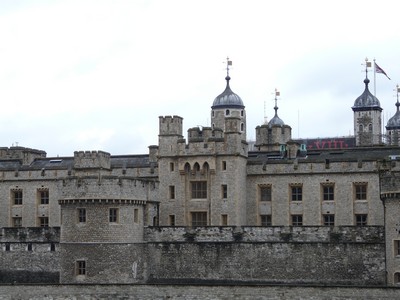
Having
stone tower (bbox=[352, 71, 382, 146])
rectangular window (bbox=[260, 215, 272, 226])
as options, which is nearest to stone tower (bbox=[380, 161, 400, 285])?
rectangular window (bbox=[260, 215, 272, 226])

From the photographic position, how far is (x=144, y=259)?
5709cm

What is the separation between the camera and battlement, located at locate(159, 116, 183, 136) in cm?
6519

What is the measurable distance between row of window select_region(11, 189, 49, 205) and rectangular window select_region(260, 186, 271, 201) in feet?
52.9

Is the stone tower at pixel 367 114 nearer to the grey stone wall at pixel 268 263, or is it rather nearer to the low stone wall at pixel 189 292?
the grey stone wall at pixel 268 263

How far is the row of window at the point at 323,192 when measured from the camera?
203 ft

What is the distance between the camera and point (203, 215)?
6431 centimetres

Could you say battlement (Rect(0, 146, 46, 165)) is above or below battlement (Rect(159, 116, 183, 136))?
below

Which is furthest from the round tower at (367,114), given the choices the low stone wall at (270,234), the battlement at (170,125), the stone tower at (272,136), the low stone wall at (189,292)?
the low stone wall at (189,292)

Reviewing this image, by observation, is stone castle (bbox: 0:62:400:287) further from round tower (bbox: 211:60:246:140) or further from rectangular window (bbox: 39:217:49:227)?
round tower (bbox: 211:60:246:140)

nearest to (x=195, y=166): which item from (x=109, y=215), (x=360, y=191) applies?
(x=109, y=215)

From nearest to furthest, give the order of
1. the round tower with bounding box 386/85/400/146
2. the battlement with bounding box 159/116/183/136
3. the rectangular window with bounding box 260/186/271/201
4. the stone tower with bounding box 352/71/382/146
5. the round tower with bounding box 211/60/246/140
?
the rectangular window with bounding box 260/186/271/201, the battlement with bounding box 159/116/183/136, the round tower with bounding box 211/60/246/140, the stone tower with bounding box 352/71/382/146, the round tower with bounding box 386/85/400/146

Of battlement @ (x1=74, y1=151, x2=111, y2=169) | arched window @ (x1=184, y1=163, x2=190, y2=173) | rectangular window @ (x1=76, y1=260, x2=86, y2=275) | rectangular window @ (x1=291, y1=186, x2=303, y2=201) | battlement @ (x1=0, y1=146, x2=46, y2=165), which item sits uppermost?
battlement @ (x1=0, y1=146, x2=46, y2=165)

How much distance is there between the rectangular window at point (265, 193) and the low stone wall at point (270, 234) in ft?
26.9

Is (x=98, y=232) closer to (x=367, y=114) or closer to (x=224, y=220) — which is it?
(x=224, y=220)
